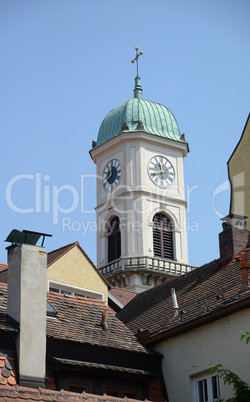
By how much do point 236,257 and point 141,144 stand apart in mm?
51219

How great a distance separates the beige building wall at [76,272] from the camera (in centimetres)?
3362

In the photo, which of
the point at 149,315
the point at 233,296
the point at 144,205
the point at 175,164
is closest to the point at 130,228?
the point at 144,205

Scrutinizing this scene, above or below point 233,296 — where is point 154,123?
above

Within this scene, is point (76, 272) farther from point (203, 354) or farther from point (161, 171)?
point (161, 171)

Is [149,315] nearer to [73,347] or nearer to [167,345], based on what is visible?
[167,345]

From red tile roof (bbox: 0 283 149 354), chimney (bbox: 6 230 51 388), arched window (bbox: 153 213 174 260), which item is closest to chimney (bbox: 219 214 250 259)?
red tile roof (bbox: 0 283 149 354)

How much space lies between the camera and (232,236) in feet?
99.9

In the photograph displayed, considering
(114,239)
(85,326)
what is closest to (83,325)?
(85,326)

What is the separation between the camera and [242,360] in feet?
79.4

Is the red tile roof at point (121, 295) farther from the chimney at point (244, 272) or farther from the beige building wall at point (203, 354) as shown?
the chimney at point (244, 272)

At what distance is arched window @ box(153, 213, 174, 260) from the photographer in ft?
255

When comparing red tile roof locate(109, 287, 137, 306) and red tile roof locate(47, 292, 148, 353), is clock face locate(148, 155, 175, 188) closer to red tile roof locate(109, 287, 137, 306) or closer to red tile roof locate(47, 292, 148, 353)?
red tile roof locate(109, 287, 137, 306)

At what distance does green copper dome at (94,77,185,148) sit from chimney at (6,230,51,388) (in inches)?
2267

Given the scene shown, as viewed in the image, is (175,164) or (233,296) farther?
(175,164)
